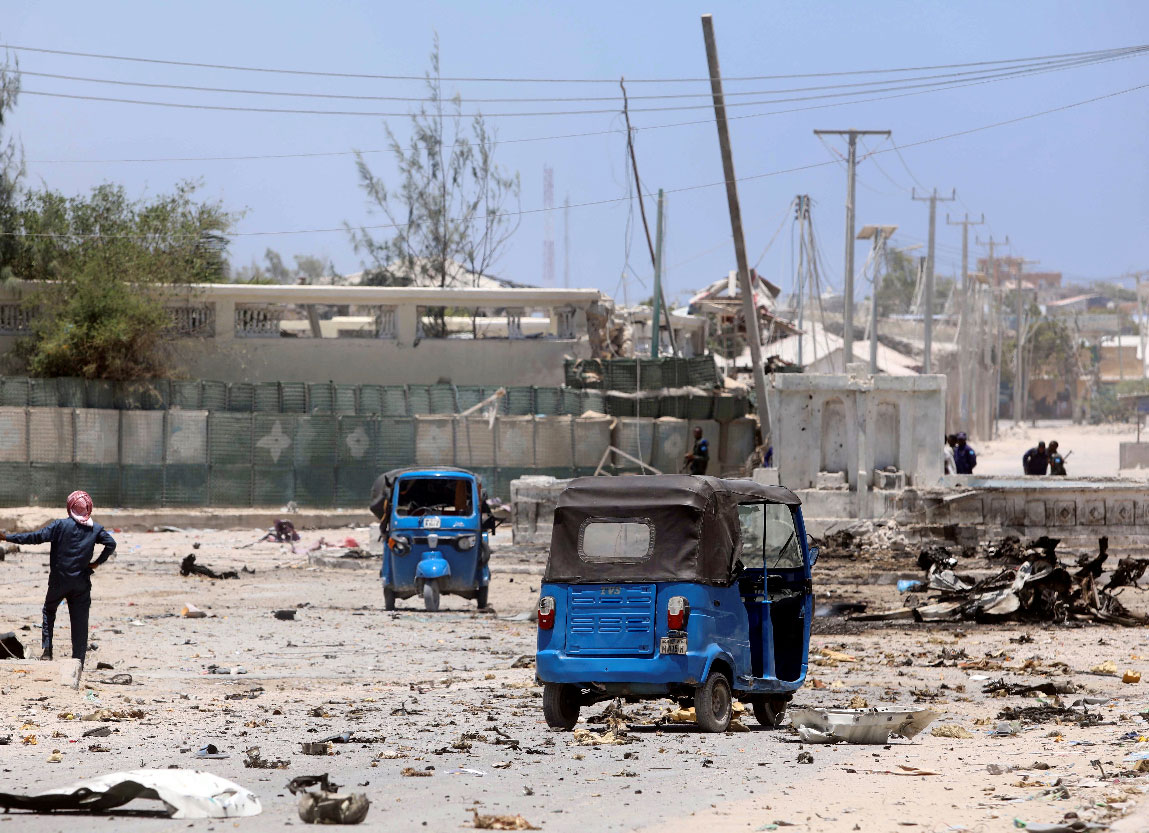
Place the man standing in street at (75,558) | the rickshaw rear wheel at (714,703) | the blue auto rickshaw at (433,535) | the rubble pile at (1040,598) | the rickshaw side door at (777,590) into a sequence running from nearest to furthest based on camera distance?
the rickshaw rear wheel at (714,703)
the rickshaw side door at (777,590)
the man standing in street at (75,558)
the rubble pile at (1040,598)
the blue auto rickshaw at (433,535)

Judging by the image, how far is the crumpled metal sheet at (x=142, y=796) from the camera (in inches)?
284

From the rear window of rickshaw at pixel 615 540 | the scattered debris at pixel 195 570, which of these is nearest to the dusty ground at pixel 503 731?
the rear window of rickshaw at pixel 615 540

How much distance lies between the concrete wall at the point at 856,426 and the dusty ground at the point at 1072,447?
906 cm

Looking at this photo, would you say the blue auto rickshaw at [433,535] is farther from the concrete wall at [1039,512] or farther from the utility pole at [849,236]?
the utility pole at [849,236]

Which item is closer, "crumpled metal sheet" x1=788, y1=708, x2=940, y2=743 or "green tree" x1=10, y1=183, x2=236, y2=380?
"crumpled metal sheet" x1=788, y1=708, x2=940, y2=743

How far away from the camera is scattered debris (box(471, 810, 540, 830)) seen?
7.04 metres

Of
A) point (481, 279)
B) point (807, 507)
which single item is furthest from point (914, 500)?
point (481, 279)

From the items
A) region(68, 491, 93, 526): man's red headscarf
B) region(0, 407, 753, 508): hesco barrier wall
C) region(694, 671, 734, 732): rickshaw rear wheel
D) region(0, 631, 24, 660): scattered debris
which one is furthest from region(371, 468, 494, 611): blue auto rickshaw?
region(0, 407, 753, 508): hesco barrier wall

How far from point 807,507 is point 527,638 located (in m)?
12.5

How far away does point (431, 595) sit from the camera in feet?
64.2

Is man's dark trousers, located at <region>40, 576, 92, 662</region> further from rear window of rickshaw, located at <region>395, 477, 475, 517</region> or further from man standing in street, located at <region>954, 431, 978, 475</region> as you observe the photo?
man standing in street, located at <region>954, 431, 978, 475</region>

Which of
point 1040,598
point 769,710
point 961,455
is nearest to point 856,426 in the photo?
point 961,455

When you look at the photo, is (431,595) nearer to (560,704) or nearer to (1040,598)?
(1040,598)

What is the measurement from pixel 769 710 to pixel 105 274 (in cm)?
3087
